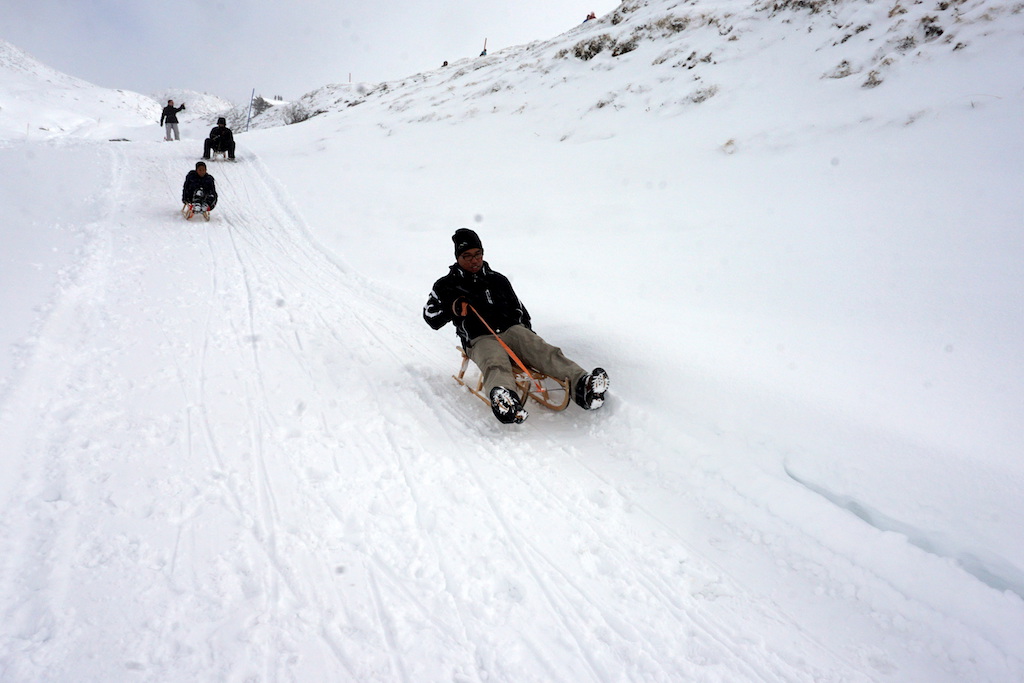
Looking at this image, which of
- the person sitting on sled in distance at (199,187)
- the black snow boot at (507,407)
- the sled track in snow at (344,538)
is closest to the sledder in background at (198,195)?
the person sitting on sled in distance at (199,187)

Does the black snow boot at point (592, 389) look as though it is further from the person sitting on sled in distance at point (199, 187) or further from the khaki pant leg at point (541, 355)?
the person sitting on sled in distance at point (199, 187)

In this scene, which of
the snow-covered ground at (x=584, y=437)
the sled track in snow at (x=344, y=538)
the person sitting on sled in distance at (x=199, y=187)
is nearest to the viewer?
the sled track in snow at (x=344, y=538)

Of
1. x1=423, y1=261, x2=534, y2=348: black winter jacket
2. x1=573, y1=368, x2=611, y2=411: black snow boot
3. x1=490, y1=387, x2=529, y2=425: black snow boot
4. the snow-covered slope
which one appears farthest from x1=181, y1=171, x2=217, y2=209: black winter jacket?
the snow-covered slope

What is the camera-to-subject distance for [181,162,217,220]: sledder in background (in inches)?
338

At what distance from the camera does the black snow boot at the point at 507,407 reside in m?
3.36

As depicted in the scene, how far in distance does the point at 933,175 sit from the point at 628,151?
5590mm

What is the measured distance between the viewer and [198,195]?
28.2ft

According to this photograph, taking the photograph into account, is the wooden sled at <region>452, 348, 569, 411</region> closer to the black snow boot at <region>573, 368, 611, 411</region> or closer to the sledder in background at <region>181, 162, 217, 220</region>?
the black snow boot at <region>573, 368, 611, 411</region>

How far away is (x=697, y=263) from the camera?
595cm

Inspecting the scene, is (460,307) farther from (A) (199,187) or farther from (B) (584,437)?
(A) (199,187)

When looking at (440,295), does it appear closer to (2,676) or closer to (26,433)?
(26,433)

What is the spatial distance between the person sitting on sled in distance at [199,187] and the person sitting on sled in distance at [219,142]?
618 cm

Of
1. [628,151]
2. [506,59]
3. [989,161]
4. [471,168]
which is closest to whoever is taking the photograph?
[989,161]

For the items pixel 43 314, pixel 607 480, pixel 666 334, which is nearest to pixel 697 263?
pixel 666 334
